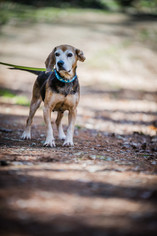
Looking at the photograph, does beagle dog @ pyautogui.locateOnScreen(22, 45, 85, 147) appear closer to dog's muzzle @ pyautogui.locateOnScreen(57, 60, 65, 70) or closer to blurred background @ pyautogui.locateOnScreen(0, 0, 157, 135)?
dog's muzzle @ pyautogui.locateOnScreen(57, 60, 65, 70)

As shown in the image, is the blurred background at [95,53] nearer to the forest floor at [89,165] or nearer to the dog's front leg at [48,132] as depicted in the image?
the forest floor at [89,165]

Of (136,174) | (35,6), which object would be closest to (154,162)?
(136,174)

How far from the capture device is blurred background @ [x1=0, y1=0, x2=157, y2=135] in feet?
39.6

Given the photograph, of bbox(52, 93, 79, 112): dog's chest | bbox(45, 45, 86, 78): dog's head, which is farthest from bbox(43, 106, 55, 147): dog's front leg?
bbox(45, 45, 86, 78): dog's head

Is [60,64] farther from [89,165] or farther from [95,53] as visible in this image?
[95,53]

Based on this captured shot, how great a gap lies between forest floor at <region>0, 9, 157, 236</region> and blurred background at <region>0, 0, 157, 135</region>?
0.27 ft

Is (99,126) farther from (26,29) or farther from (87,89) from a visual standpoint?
(26,29)

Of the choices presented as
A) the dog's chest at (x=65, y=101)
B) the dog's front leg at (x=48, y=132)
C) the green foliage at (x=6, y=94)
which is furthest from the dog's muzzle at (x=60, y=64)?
the green foliage at (x=6, y=94)

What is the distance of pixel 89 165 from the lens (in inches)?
175

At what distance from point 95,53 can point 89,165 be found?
697 inches

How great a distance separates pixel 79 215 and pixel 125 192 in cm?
78

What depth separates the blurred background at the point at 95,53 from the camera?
1206cm

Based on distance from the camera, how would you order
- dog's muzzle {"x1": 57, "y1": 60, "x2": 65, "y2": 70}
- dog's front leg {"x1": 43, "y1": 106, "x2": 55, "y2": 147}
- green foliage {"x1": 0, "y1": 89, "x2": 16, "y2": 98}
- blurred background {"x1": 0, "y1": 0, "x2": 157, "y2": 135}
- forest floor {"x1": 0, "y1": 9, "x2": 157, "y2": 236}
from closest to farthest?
1. forest floor {"x1": 0, "y1": 9, "x2": 157, "y2": 236}
2. dog's muzzle {"x1": 57, "y1": 60, "x2": 65, "y2": 70}
3. dog's front leg {"x1": 43, "y1": 106, "x2": 55, "y2": 147}
4. blurred background {"x1": 0, "y1": 0, "x2": 157, "y2": 135}
5. green foliage {"x1": 0, "y1": 89, "x2": 16, "y2": 98}

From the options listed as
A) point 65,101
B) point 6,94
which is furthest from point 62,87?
point 6,94
